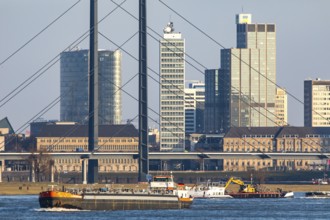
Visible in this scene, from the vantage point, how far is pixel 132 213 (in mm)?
142375

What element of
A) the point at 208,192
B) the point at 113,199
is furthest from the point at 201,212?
the point at 208,192

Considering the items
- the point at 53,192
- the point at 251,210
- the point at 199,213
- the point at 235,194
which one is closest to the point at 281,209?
the point at 251,210

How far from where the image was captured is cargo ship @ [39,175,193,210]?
473ft

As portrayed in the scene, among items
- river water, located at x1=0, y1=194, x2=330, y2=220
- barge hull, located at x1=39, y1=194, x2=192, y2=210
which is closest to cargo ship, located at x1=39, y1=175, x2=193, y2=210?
barge hull, located at x1=39, y1=194, x2=192, y2=210

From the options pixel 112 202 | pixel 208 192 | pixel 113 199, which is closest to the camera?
pixel 112 202

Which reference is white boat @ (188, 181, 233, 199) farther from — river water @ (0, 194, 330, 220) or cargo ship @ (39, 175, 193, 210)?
cargo ship @ (39, 175, 193, 210)

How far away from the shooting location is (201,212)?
484 ft

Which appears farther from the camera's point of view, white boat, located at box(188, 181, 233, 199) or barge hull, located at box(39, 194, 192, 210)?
white boat, located at box(188, 181, 233, 199)

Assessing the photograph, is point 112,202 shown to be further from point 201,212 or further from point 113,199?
point 201,212

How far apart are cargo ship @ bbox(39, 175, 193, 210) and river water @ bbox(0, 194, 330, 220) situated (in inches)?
31.8

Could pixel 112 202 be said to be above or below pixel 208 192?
below

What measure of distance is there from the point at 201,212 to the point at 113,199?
791cm

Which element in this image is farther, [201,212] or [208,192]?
[208,192]

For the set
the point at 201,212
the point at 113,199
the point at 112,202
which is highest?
the point at 113,199
